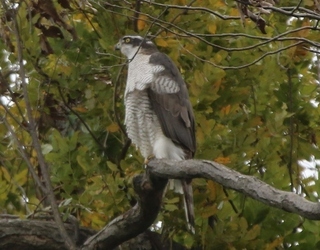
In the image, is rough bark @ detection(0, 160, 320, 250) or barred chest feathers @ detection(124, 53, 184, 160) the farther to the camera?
barred chest feathers @ detection(124, 53, 184, 160)

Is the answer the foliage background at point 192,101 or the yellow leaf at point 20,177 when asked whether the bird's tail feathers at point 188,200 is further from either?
the yellow leaf at point 20,177

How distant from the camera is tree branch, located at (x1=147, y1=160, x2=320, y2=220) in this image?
425 centimetres

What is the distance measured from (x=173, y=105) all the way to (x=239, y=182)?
179 cm

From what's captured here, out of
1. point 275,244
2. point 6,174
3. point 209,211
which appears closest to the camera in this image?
point 209,211

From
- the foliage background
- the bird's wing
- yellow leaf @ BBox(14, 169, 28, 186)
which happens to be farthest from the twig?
the bird's wing

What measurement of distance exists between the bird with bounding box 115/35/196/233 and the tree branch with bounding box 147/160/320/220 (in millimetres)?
842

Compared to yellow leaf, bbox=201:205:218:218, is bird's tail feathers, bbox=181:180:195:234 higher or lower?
higher

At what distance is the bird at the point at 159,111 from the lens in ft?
20.7

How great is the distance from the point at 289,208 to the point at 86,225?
9.40 ft

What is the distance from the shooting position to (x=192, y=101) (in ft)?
21.6

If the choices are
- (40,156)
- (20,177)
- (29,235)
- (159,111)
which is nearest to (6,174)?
(20,177)

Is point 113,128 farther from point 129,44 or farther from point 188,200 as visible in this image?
point 188,200

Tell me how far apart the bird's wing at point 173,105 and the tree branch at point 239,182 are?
805mm

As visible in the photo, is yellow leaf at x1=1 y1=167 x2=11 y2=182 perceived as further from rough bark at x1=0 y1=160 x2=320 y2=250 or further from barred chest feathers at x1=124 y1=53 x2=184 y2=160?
barred chest feathers at x1=124 y1=53 x2=184 y2=160
